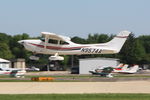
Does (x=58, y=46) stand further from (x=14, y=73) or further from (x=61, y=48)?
(x=14, y=73)

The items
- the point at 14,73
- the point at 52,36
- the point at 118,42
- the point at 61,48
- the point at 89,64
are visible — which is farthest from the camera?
the point at 89,64

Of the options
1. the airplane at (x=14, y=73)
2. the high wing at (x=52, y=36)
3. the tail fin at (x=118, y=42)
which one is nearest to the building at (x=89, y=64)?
the tail fin at (x=118, y=42)

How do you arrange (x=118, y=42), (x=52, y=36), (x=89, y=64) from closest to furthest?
1. (x=52, y=36)
2. (x=118, y=42)
3. (x=89, y=64)

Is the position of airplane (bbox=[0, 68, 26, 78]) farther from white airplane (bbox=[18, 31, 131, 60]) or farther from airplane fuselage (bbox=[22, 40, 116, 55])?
airplane fuselage (bbox=[22, 40, 116, 55])

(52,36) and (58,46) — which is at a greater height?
(52,36)

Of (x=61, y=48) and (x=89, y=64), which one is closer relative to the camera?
(x=61, y=48)

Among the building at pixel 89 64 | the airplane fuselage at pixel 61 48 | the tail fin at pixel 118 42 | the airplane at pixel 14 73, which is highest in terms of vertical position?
the tail fin at pixel 118 42

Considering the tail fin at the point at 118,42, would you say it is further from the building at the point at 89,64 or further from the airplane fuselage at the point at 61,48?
the building at the point at 89,64

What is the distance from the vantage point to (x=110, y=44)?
56.6m

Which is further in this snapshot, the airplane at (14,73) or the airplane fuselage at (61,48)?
the airplane at (14,73)

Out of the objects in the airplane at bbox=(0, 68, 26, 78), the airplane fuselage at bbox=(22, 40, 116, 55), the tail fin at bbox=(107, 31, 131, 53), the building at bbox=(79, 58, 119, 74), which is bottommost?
the airplane at bbox=(0, 68, 26, 78)

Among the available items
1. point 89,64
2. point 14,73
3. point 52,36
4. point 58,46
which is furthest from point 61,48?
point 89,64

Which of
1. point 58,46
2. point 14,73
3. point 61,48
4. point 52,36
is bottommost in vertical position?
point 14,73

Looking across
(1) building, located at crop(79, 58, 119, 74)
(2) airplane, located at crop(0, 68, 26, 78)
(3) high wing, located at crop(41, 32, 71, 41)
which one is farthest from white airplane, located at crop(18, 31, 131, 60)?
(1) building, located at crop(79, 58, 119, 74)
